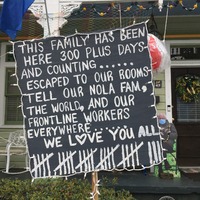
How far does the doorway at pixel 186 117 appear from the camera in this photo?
5.69m

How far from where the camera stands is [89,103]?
238cm

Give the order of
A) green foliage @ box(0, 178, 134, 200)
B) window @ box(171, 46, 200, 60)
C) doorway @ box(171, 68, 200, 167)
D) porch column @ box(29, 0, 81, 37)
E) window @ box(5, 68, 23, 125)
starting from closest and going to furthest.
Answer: green foliage @ box(0, 178, 134, 200) → porch column @ box(29, 0, 81, 37) → doorway @ box(171, 68, 200, 167) → window @ box(171, 46, 200, 60) → window @ box(5, 68, 23, 125)

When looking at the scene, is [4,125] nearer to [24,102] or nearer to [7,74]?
[7,74]

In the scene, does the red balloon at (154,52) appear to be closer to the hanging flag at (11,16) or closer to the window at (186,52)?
the hanging flag at (11,16)

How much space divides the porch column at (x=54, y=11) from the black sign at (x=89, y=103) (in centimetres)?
194

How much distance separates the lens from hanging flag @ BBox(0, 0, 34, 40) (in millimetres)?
3002

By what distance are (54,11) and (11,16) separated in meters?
1.44

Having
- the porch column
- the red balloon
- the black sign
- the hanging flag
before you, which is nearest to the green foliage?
the black sign

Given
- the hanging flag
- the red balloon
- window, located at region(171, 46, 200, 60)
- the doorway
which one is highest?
the hanging flag

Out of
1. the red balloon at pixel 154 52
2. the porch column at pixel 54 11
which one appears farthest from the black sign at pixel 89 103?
the porch column at pixel 54 11

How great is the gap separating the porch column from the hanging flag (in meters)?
1.22

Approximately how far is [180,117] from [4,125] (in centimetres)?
360

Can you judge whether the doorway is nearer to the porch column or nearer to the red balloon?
the porch column

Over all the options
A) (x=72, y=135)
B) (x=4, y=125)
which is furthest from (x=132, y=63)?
(x=4, y=125)
